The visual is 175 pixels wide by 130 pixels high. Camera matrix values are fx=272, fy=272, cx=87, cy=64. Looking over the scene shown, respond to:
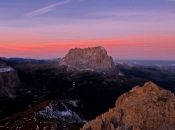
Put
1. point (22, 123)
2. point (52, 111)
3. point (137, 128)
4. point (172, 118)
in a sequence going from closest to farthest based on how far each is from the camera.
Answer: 1. point (137, 128)
2. point (172, 118)
3. point (22, 123)
4. point (52, 111)

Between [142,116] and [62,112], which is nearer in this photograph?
[142,116]

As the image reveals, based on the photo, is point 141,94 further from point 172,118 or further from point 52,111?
point 52,111

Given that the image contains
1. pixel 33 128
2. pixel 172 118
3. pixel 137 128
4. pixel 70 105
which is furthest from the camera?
pixel 70 105

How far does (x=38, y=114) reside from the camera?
4579 inches

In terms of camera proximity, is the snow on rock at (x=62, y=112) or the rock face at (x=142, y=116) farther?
the snow on rock at (x=62, y=112)

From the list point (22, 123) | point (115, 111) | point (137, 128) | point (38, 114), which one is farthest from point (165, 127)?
point (38, 114)

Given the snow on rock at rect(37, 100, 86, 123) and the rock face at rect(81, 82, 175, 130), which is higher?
the rock face at rect(81, 82, 175, 130)

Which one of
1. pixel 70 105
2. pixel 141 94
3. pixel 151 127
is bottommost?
pixel 70 105

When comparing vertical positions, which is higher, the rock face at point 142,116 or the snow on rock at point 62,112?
the rock face at point 142,116

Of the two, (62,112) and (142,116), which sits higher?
(142,116)

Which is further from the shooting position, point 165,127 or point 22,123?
point 22,123

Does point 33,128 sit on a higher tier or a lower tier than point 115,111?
lower

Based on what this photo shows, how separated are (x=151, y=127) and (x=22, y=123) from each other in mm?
59589

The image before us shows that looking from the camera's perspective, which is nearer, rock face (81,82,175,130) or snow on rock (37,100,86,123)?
rock face (81,82,175,130)
